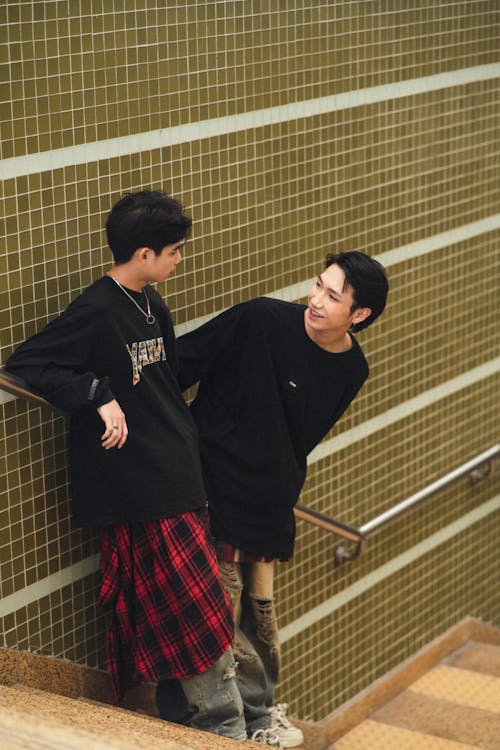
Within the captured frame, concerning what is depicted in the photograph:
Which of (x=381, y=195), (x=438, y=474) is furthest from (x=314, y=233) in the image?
(x=438, y=474)

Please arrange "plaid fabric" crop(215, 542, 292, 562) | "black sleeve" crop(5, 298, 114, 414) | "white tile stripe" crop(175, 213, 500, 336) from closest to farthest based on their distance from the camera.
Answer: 1. "black sleeve" crop(5, 298, 114, 414)
2. "plaid fabric" crop(215, 542, 292, 562)
3. "white tile stripe" crop(175, 213, 500, 336)

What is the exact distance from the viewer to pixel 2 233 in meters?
3.86

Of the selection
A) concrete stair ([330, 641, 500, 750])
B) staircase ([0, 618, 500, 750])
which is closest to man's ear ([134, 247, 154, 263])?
staircase ([0, 618, 500, 750])

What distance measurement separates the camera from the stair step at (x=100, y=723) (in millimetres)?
3555

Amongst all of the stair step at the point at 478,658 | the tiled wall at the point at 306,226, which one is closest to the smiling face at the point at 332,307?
the tiled wall at the point at 306,226

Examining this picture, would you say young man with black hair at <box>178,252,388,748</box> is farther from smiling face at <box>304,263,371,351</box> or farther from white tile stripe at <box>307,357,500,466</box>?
white tile stripe at <box>307,357,500,466</box>

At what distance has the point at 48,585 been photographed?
14.0ft

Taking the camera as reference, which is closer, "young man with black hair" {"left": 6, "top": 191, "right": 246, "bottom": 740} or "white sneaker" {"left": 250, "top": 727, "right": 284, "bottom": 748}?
"young man with black hair" {"left": 6, "top": 191, "right": 246, "bottom": 740}

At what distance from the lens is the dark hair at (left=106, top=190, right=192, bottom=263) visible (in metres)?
3.90

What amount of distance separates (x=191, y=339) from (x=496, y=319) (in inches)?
103

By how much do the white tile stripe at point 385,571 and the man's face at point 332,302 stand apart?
1.68m

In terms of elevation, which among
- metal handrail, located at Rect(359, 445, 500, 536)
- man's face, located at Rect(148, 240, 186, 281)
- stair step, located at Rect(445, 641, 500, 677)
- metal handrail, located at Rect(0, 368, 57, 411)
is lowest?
stair step, located at Rect(445, 641, 500, 677)

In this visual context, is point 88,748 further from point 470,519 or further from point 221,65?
point 470,519

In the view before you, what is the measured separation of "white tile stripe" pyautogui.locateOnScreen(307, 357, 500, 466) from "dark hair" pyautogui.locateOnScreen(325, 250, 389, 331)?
1.31 meters
